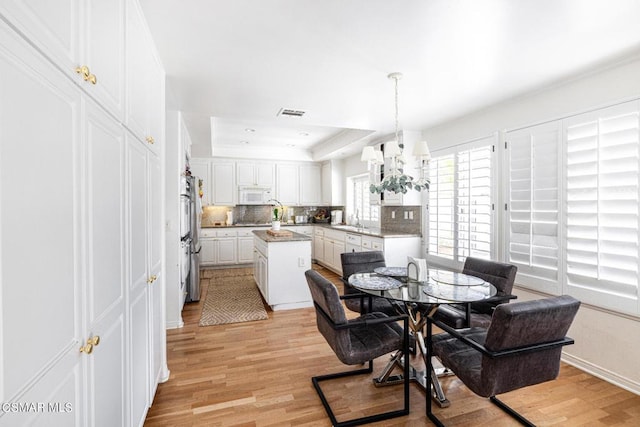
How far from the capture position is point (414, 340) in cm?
262

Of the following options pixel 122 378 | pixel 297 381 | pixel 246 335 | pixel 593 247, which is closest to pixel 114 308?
pixel 122 378

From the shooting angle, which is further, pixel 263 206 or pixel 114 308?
pixel 263 206

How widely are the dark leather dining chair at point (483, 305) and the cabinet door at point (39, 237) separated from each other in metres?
2.42

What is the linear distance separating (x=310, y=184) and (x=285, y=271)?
12.8 ft

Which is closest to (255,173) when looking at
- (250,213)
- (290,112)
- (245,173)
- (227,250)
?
(245,173)

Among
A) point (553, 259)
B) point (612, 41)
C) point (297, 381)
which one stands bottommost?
point (297, 381)

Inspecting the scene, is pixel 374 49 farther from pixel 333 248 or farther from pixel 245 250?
pixel 245 250

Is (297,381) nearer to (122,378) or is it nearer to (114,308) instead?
(122,378)

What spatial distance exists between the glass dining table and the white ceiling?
5.73 ft

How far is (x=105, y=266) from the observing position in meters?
1.21

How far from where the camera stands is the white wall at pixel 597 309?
2336mm

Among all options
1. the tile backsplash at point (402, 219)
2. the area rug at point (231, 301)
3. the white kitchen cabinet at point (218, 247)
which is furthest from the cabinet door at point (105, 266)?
the white kitchen cabinet at point (218, 247)

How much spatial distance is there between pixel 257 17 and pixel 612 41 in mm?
2413

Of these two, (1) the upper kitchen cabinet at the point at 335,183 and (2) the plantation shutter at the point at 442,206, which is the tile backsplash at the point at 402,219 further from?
(1) the upper kitchen cabinet at the point at 335,183
